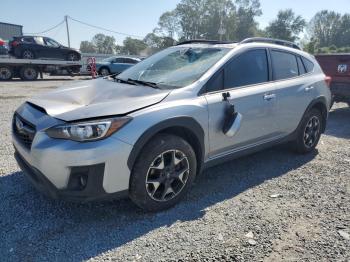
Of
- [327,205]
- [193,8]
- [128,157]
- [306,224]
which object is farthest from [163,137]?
[193,8]

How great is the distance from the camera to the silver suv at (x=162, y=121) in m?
2.86

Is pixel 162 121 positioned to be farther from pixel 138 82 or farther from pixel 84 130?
pixel 138 82

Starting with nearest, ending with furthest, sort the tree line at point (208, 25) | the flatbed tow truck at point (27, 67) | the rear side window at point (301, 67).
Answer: the rear side window at point (301, 67) < the flatbed tow truck at point (27, 67) < the tree line at point (208, 25)

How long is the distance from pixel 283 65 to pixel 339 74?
4.58 m

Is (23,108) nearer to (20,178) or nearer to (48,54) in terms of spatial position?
(20,178)

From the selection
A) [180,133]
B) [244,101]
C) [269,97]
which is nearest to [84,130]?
[180,133]

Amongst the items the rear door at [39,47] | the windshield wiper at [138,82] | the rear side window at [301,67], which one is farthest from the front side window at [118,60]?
the windshield wiper at [138,82]

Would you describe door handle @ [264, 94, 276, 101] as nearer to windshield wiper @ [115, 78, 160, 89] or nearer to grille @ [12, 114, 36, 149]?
windshield wiper @ [115, 78, 160, 89]

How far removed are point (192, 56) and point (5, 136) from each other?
12.5 feet

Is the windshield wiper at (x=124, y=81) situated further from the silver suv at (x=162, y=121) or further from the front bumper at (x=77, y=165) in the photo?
the front bumper at (x=77, y=165)

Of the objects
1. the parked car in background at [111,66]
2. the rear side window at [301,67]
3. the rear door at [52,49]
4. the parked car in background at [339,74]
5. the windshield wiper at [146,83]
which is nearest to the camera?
the windshield wiper at [146,83]

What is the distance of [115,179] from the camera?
117 inches

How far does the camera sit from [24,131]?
10.5 ft

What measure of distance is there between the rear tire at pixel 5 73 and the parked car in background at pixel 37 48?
1.22 m
